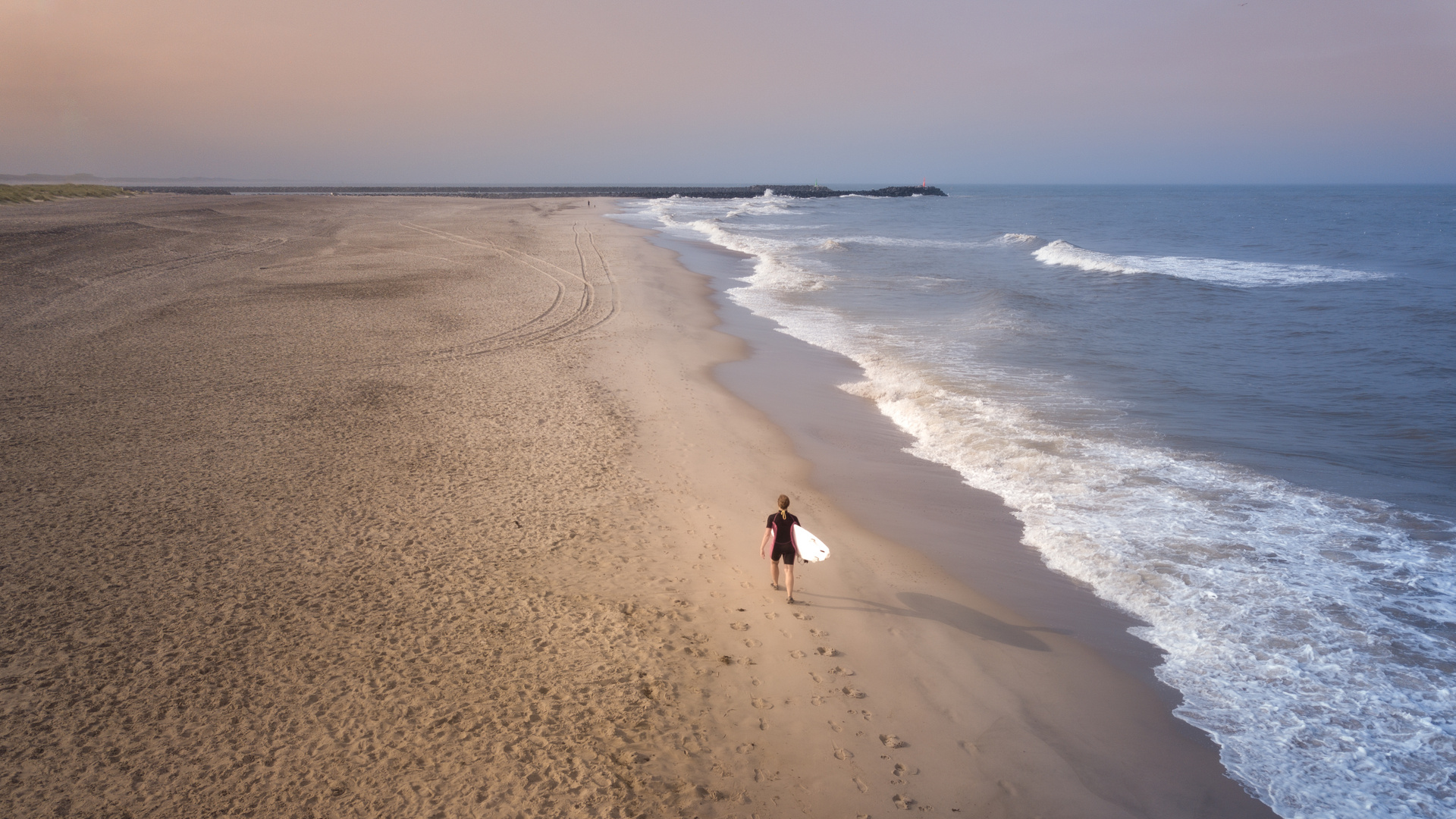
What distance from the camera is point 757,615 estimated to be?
6.98 meters

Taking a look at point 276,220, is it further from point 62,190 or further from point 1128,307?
point 1128,307

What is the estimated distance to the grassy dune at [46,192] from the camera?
168 feet

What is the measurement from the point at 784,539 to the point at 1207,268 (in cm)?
3646

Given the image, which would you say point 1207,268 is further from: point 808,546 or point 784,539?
point 784,539

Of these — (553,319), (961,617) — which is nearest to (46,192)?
(553,319)

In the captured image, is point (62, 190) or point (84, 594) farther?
point (62, 190)

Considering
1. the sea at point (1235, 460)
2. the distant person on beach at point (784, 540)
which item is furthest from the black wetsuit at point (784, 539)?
the sea at point (1235, 460)

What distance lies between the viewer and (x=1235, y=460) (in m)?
11.0

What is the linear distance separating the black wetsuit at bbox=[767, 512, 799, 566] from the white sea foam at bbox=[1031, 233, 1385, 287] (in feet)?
100

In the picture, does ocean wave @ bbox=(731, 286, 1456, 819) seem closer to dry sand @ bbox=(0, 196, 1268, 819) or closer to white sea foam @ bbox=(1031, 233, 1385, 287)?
dry sand @ bbox=(0, 196, 1268, 819)

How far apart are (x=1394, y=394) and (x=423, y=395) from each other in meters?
19.7

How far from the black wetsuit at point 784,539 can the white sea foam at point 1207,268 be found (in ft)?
100

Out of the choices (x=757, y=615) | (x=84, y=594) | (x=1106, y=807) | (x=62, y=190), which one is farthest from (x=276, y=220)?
(x=1106, y=807)

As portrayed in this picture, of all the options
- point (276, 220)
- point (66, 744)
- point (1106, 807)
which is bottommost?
point (1106, 807)
